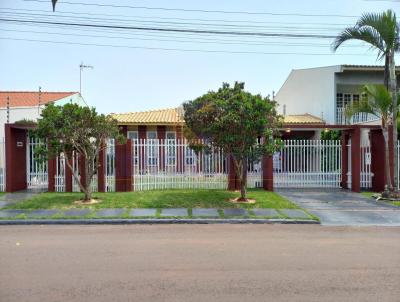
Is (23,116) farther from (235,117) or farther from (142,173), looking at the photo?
(235,117)

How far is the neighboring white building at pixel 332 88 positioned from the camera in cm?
2719

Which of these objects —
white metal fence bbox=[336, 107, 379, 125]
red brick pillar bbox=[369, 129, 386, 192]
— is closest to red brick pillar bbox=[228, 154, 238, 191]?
red brick pillar bbox=[369, 129, 386, 192]

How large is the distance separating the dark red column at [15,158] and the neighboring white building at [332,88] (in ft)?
56.9

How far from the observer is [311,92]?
2983 cm

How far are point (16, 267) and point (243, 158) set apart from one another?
8324 millimetres

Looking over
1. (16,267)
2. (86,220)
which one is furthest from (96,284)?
(86,220)

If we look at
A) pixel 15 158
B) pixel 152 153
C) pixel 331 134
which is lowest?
pixel 15 158

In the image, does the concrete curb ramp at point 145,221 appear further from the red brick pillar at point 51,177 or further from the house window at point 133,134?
the house window at point 133,134

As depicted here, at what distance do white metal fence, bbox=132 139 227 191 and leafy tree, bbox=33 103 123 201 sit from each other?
3.04 m

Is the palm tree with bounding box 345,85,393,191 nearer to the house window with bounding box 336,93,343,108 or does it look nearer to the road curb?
the road curb

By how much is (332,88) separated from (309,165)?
10205 mm

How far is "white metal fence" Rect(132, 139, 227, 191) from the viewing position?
17.1m

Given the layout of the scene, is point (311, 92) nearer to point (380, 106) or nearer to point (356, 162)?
point (356, 162)

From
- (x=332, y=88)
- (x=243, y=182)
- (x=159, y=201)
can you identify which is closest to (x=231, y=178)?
(x=243, y=182)
